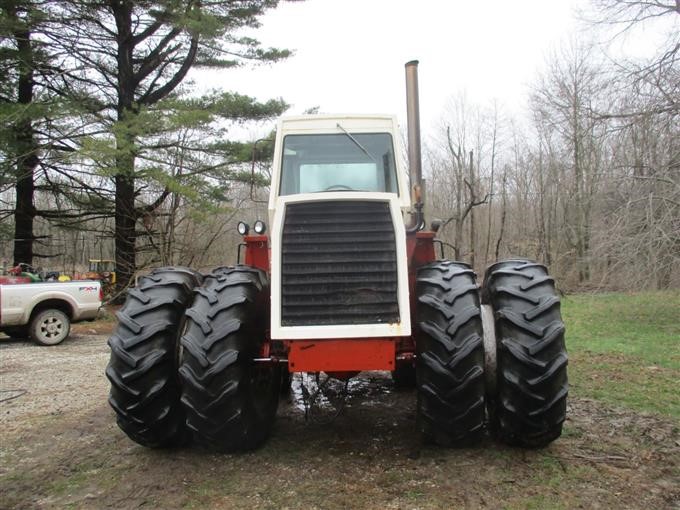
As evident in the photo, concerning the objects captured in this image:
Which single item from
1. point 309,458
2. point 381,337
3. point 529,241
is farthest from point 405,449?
point 529,241

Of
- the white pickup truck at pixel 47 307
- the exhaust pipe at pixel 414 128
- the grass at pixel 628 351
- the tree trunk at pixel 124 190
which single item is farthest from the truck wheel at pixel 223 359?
the tree trunk at pixel 124 190

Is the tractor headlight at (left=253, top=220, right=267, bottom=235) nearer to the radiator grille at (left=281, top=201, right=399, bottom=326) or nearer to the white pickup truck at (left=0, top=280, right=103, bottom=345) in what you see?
the radiator grille at (left=281, top=201, right=399, bottom=326)

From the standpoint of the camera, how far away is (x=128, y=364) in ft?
12.2

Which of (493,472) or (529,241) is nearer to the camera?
(493,472)

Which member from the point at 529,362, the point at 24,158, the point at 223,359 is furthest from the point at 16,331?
the point at 529,362

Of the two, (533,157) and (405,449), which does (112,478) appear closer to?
(405,449)

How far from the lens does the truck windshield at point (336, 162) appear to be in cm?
468

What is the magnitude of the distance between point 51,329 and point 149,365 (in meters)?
8.41

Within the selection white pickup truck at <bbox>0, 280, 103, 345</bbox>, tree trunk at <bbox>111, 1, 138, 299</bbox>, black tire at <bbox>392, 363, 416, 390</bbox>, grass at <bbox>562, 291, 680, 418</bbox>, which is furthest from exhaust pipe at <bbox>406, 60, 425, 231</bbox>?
tree trunk at <bbox>111, 1, 138, 299</bbox>

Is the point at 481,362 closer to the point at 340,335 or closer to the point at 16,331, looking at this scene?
the point at 340,335

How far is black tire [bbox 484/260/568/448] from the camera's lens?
3504 mm

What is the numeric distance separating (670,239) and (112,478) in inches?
408

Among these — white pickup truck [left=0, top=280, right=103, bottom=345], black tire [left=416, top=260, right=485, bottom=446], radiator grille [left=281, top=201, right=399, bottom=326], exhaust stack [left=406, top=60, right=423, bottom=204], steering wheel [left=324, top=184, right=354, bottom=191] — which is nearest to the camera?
black tire [left=416, top=260, right=485, bottom=446]

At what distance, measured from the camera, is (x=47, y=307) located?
11.0 meters
